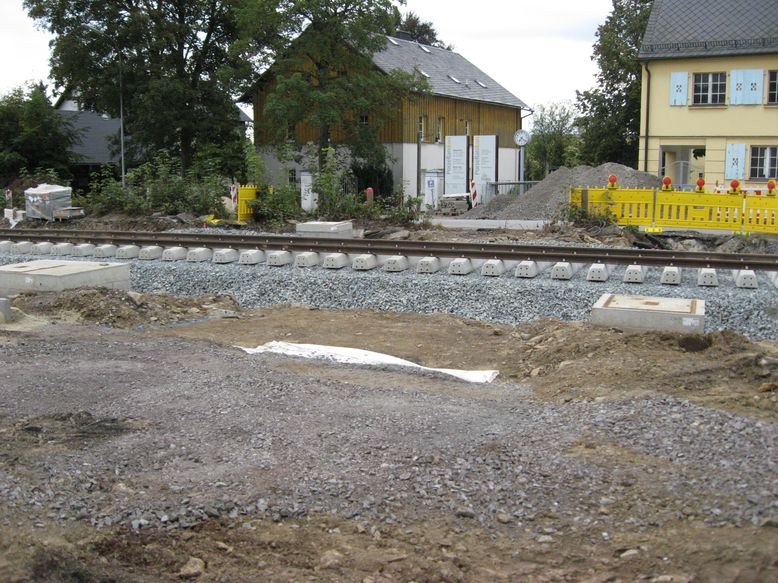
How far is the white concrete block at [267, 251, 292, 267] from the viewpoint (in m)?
15.0

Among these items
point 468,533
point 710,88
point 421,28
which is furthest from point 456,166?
point 421,28

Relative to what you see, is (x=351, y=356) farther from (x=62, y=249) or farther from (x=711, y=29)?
(x=711, y=29)

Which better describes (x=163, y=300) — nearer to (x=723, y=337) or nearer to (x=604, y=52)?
(x=723, y=337)

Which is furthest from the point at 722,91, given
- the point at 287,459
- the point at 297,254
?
the point at 287,459

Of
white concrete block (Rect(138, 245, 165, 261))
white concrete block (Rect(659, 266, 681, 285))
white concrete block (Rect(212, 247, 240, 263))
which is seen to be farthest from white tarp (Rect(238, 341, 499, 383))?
white concrete block (Rect(138, 245, 165, 261))

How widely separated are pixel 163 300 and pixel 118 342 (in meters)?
2.85

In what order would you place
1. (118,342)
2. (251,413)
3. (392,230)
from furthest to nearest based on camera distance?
1. (392,230)
2. (118,342)
3. (251,413)

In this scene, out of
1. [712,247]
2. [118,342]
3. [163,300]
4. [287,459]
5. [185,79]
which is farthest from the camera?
[185,79]

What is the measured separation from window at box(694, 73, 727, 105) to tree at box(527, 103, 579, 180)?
16.9 meters

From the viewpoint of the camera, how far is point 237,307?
12992mm

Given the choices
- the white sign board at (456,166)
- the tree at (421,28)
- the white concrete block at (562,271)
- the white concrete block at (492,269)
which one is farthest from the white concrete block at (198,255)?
the tree at (421,28)

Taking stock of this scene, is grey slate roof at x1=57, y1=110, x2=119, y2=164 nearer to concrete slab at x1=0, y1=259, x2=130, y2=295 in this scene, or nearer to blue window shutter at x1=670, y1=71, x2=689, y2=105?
blue window shutter at x1=670, y1=71, x2=689, y2=105

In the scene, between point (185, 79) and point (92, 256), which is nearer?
point (92, 256)

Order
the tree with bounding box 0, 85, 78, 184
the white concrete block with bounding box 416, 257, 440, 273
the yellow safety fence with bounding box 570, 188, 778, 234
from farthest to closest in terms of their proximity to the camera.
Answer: the tree with bounding box 0, 85, 78, 184 → the yellow safety fence with bounding box 570, 188, 778, 234 → the white concrete block with bounding box 416, 257, 440, 273
